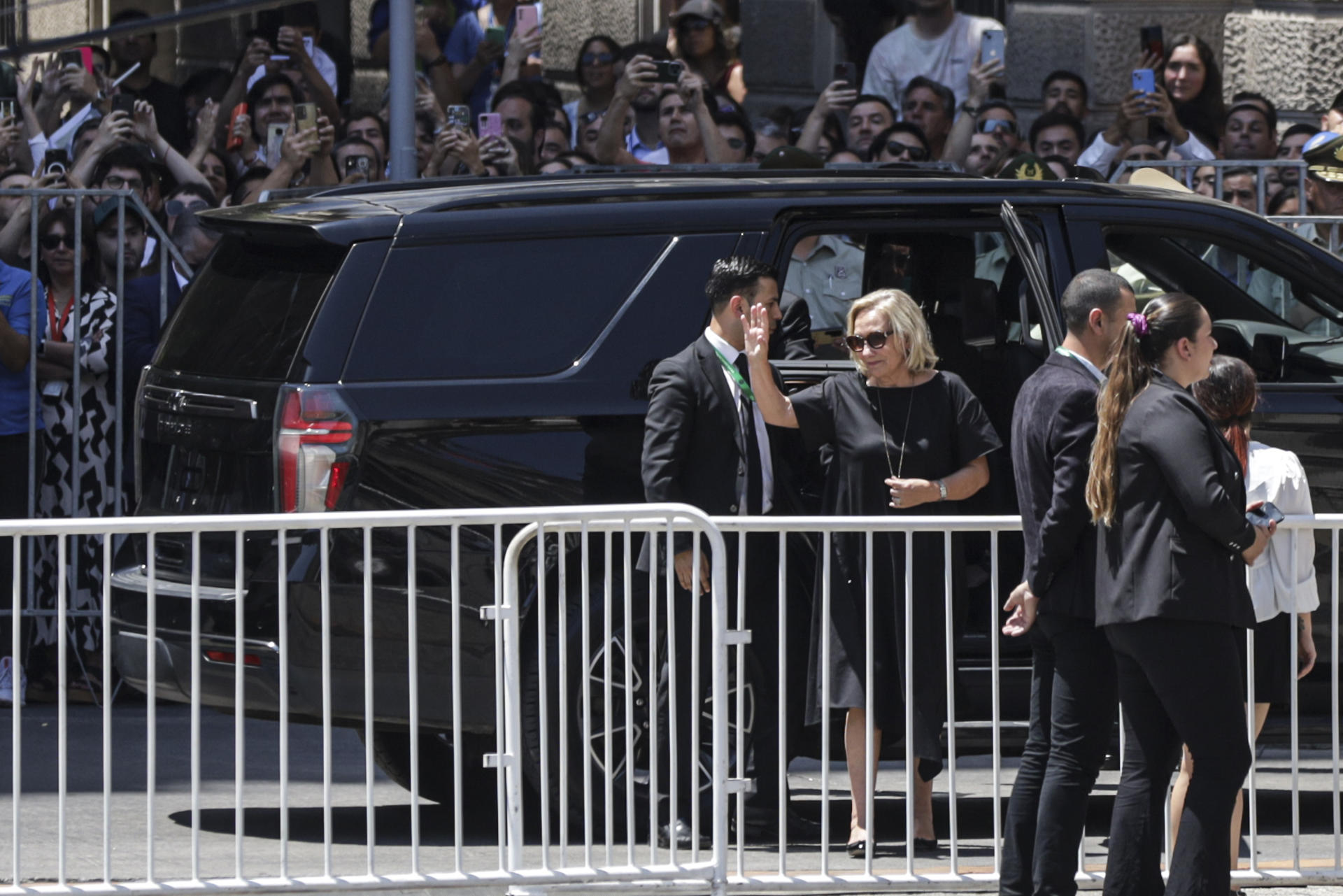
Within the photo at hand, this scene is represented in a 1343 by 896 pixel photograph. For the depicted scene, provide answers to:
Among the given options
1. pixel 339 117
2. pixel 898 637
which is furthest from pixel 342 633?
pixel 339 117

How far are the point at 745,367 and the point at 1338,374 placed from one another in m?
2.00

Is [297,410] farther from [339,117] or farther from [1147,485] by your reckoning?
[339,117]

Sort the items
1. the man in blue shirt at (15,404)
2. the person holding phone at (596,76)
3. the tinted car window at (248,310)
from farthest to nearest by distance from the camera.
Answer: the person holding phone at (596,76) < the man in blue shirt at (15,404) < the tinted car window at (248,310)

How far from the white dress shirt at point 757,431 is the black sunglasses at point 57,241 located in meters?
4.18

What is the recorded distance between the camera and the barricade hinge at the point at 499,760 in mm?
5872

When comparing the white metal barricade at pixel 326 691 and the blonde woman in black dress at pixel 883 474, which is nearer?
the white metal barricade at pixel 326 691

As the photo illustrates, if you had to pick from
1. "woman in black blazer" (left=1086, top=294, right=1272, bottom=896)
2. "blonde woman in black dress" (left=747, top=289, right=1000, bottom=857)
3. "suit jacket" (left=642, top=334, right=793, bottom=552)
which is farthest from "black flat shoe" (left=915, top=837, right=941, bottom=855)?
"suit jacket" (left=642, top=334, right=793, bottom=552)

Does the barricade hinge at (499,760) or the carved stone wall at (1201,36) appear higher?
the carved stone wall at (1201,36)

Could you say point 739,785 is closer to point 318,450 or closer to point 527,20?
point 318,450

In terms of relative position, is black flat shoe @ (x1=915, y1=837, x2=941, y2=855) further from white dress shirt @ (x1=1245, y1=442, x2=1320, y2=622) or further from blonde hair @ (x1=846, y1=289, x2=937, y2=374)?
blonde hair @ (x1=846, y1=289, x2=937, y2=374)

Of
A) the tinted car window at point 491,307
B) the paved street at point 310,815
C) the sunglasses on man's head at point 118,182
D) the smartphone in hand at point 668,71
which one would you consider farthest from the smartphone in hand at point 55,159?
the tinted car window at point 491,307

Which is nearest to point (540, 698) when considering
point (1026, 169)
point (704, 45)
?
point (1026, 169)

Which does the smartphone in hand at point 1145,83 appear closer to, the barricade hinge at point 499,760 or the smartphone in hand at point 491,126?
the smartphone in hand at point 491,126

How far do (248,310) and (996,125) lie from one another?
18.0 feet
